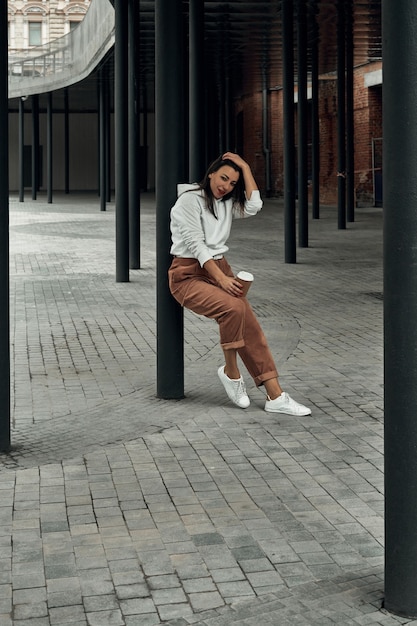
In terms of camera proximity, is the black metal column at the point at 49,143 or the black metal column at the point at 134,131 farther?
the black metal column at the point at 49,143

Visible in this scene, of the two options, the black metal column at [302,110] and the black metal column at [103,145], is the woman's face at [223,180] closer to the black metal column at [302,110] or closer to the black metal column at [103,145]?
the black metal column at [302,110]

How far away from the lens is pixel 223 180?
22.3 ft

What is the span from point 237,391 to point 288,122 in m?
10.1

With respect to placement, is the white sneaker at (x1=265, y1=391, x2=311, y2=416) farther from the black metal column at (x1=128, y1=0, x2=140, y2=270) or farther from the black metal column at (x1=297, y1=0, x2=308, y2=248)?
the black metal column at (x1=297, y1=0, x2=308, y2=248)

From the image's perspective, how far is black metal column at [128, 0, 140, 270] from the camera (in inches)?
593

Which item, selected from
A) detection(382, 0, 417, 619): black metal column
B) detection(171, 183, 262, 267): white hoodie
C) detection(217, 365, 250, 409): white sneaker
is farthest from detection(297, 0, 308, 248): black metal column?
detection(382, 0, 417, 619): black metal column

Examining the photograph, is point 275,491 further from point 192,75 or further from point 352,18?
point 352,18

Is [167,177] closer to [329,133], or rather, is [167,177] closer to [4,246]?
[4,246]

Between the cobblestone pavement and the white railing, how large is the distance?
16.7 metres

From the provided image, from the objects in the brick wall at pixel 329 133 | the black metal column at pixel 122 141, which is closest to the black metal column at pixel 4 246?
the black metal column at pixel 122 141

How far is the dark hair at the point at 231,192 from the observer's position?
6.81m

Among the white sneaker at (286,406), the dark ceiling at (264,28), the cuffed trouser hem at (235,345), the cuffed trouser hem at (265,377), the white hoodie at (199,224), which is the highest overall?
the dark ceiling at (264,28)

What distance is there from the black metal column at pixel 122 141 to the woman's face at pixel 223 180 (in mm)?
7243

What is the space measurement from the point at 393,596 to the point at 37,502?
1918 millimetres
